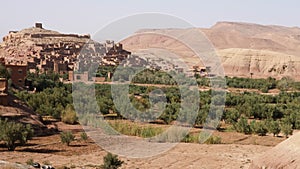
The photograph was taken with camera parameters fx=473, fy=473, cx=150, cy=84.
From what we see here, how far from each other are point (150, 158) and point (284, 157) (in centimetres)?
862

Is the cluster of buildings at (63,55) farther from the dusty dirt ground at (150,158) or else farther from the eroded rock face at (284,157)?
the eroded rock face at (284,157)

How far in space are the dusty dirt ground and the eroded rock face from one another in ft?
20.2

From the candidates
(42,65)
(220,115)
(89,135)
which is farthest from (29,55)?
(89,135)

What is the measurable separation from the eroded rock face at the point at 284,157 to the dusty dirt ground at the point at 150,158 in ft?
20.2

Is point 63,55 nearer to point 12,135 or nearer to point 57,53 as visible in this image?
point 57,53

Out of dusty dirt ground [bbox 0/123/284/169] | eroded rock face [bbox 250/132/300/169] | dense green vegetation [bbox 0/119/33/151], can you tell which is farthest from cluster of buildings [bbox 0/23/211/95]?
eroded rock face [bbox 250/132/300/169]

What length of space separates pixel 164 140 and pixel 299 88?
4017 centimetres

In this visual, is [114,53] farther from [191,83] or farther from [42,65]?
[191,83]

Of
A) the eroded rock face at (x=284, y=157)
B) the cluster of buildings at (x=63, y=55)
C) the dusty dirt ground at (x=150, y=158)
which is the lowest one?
the dusty dirt ground at (x=150, y=158)

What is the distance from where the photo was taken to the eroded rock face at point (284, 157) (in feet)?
29.5

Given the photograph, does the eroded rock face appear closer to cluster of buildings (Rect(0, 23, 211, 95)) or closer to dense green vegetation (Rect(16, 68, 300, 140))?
dense green vegetation (Rect(16, 68, 300, 140))

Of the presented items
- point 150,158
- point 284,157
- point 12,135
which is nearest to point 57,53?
point 12,135

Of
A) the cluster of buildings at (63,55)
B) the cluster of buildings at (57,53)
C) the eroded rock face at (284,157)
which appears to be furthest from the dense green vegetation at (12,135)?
the cluster of buildings at (63,55)

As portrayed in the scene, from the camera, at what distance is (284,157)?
367 inches
